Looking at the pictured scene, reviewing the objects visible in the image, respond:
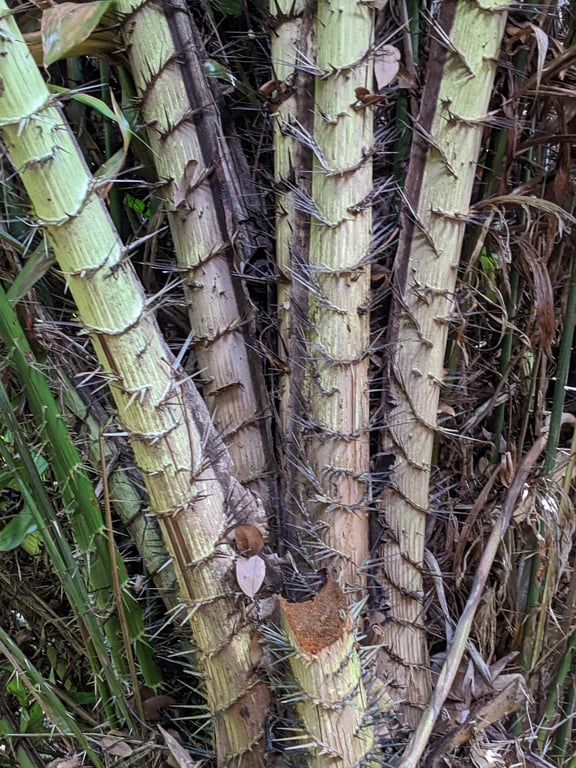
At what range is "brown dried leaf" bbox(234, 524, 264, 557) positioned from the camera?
0.62 metres

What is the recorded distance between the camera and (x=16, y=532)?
0.72m

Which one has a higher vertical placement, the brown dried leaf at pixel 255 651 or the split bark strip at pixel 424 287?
the split bark strip at pixel 424 287

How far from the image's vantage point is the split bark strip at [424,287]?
60 cm

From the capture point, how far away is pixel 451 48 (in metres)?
0.60

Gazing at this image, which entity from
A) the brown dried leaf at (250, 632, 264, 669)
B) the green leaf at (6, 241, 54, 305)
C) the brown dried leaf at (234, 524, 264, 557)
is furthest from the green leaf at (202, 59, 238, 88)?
the brown dried leaf at (250, 632, 264, 669)

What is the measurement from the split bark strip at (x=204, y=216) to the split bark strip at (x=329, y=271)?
0.15 ft

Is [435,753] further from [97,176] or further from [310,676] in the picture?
[97,176]

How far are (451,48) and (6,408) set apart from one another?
0.55 m

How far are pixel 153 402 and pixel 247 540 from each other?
0.56ft

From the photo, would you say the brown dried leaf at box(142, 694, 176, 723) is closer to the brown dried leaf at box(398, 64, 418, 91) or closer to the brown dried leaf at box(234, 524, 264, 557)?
the brown dried leaf at box(234, 524, 264, 557)

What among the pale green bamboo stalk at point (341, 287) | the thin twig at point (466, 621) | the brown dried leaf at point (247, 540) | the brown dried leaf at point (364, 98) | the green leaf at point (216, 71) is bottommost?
the thin twig at point (466, 621)

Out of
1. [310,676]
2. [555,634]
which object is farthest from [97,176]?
[555,634]

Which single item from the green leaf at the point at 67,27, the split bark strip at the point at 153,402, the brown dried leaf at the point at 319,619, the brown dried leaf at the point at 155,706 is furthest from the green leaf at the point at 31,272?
the brown dried leaf at the point at 155,706

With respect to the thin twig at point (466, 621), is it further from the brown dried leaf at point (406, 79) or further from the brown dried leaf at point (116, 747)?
the brown dried leaf at point (406, 79)
